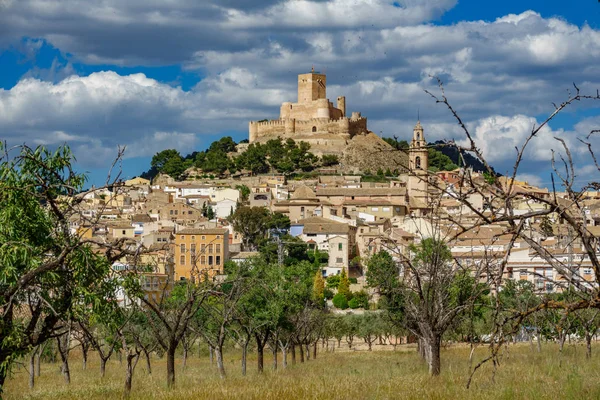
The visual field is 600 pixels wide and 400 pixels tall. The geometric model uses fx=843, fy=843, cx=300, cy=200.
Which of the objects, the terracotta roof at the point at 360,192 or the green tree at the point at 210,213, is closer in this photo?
the terracotta roof at the point at 360,192

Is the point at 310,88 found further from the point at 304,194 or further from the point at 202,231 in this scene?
the point at 202,231

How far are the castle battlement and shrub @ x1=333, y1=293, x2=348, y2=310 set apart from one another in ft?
242

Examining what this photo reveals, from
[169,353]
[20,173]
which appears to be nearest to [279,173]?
[169,353]

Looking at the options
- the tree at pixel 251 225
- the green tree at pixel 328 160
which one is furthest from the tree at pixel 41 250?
the green tree at pixel 328 160

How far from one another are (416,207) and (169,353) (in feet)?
269

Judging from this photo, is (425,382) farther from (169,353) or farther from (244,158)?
(244,158)

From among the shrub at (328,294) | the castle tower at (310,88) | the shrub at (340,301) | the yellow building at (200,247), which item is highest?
the castle tower at (310,88)

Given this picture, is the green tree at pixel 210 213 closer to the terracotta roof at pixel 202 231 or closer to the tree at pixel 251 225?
the tree at pixel 251 225

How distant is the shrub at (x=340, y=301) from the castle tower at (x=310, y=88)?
83.6 m

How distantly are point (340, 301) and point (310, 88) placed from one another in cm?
8597

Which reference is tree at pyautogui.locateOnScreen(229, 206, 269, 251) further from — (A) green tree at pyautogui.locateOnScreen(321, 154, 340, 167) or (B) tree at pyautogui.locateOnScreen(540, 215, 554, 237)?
(B) tree at pyautogui.locateOnScreen(540, 215, 554, 237)

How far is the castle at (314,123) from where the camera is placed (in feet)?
442

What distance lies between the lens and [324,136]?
13512cm

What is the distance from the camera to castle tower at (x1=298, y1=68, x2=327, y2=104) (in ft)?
Result: 473
